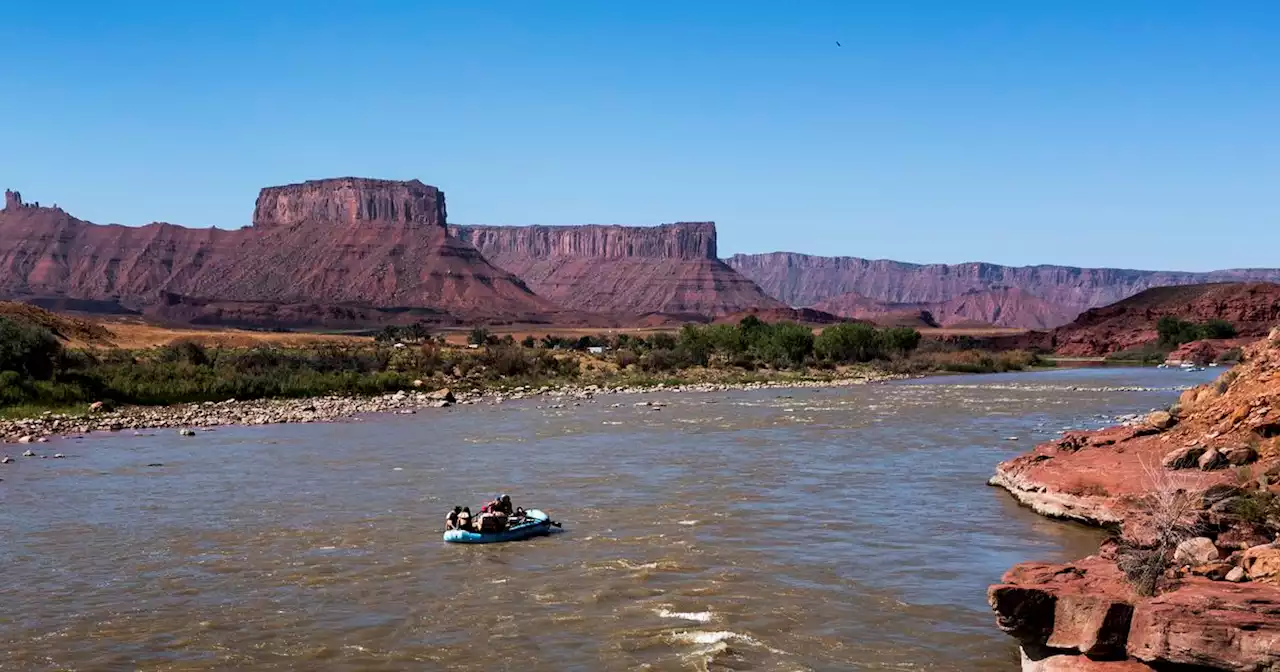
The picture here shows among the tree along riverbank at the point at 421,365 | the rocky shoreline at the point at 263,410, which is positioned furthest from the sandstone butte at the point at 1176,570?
the tree along riverbank at the point at 421,365

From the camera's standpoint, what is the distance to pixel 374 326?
146 metres

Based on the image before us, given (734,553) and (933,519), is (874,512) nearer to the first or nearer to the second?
(933,519)

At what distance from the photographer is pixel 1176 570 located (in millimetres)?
10305

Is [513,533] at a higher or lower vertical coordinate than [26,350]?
lower

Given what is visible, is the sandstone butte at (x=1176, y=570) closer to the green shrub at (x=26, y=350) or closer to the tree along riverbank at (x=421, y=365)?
the tree along riverbank at (x=421, y=365)

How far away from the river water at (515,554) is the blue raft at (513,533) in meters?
0.16

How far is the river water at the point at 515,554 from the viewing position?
11.7 m

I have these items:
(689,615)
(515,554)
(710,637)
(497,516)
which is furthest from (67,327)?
(710,637)

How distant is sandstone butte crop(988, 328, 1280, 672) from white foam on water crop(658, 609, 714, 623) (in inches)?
140

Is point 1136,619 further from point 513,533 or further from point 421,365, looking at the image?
point 421,365

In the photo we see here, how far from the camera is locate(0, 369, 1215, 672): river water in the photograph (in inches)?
460

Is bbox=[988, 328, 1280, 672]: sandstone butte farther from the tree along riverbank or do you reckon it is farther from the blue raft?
the tree along riverbank

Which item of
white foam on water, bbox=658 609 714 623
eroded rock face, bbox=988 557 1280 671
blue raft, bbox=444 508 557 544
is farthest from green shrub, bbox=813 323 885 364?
eroded rock face, bbox=988 557 1280 671

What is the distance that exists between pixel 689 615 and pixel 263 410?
27478 mm
